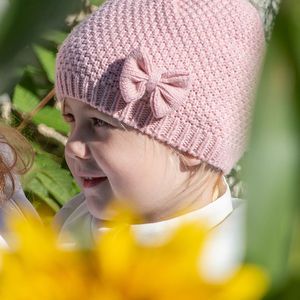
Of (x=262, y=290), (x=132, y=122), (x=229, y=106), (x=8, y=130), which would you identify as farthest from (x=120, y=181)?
(x=262, y=290)

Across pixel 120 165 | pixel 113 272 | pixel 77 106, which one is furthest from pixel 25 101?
pixel 113 272

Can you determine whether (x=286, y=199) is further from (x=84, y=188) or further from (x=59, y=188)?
(x=59, y=188)

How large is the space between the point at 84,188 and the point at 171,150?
6.6 inches

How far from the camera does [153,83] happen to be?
55cm

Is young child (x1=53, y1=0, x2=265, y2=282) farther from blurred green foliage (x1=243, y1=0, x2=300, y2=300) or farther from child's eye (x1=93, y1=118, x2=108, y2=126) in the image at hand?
blurred green foliage (x1=243, y1=0, x2=300, y2=300)

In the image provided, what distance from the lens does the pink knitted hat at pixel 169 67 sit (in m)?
0.55

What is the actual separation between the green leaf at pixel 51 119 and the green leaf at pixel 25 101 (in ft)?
0.09

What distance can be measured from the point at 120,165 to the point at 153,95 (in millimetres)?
120

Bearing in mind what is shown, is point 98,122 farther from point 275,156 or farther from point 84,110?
point 275,156

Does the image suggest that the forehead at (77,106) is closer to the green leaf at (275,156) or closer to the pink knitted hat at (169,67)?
the pink knitted hat at (169,67)

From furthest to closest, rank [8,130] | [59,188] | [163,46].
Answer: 1. [59,188]
2. [8,130]
3. [163,46]

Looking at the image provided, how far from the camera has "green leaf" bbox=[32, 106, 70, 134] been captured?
98 cm

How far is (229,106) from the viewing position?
554 millimetres

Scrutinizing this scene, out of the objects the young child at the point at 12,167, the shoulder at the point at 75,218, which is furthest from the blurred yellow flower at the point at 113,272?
the young child at the point at 12,167
